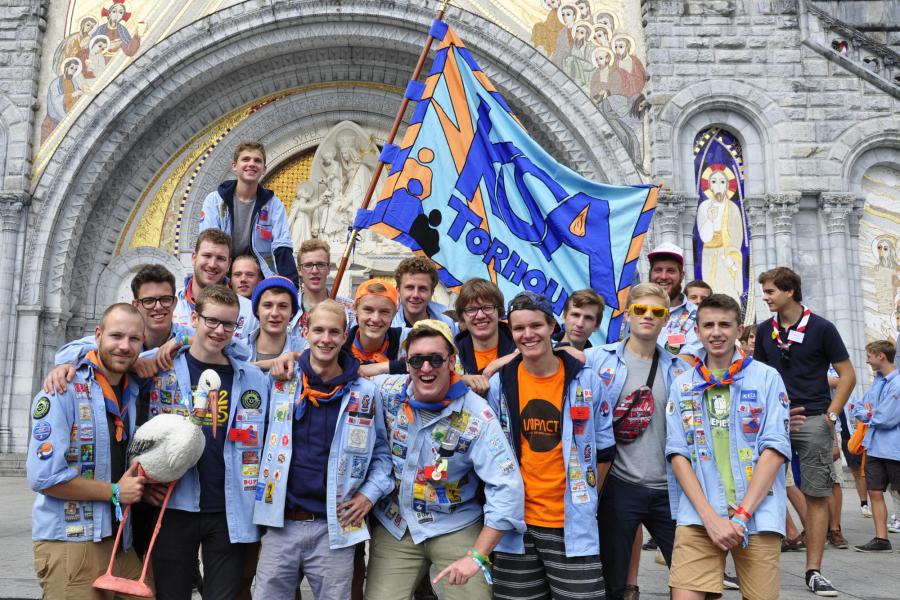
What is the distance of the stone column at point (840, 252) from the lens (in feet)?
36.7

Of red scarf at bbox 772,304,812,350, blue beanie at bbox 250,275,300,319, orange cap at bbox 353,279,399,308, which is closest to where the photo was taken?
blue beanie at bbox 250,275,300,319

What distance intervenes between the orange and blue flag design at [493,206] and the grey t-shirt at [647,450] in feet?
4.85

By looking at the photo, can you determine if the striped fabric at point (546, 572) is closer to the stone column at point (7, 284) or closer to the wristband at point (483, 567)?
the wristband at point (483, 567)

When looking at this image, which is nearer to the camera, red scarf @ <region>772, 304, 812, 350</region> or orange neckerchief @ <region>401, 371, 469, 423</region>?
orange neckerchief @ <region>401, 371, 469, 423</region>

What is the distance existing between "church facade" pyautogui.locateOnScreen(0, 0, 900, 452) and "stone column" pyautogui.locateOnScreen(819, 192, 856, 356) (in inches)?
1.1

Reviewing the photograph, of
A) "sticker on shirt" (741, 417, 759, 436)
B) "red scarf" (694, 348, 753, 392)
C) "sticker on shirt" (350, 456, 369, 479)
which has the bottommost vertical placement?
"sticker on shirt" (350, 456, 369, 479)

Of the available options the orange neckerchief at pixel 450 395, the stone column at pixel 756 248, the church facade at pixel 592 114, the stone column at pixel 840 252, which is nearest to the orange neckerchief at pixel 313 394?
the orange neckerchief at pixel 450 395

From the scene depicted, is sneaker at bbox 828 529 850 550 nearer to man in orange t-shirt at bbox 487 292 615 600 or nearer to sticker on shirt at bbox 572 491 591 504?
man in orange t-shirt at bbox 487 292 615 600

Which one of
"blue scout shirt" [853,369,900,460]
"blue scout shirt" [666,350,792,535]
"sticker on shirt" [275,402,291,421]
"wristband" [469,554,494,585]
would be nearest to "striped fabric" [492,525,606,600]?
"wristband" [469,554,494,585]

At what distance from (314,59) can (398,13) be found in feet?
6.09

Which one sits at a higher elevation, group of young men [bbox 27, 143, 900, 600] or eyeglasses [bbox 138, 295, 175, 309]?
eyeglasses [bbox 138, 295, 175, 309]

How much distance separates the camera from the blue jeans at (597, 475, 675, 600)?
370 centimetres

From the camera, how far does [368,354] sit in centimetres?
423

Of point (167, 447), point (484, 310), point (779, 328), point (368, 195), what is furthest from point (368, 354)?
point (779, 328)
